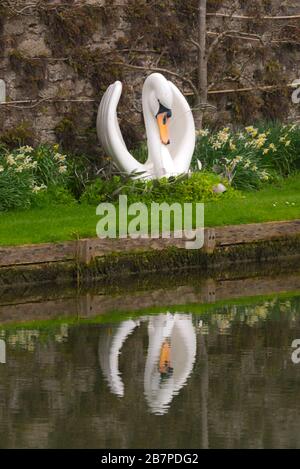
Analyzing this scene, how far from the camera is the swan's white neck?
68.0 ft

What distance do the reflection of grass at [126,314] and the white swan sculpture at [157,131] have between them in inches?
155

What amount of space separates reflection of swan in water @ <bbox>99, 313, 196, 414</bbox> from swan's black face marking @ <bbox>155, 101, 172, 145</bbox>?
518 cm

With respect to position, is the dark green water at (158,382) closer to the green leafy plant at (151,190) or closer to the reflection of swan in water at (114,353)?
the reflection of swan in water at (114,353)

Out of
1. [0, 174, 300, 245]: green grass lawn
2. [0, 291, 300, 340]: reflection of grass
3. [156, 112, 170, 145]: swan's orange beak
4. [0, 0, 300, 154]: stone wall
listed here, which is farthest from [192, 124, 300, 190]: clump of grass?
[0, 291, 300, 340]: reflection of grass

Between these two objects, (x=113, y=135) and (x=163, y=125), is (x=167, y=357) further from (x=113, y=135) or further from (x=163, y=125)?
(x=163, y=125)

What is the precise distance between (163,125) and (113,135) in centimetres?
79

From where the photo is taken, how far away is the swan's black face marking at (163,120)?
68.4 feet

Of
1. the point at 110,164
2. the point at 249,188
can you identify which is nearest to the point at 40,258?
the point at 110,164

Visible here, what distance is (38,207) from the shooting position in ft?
66.1

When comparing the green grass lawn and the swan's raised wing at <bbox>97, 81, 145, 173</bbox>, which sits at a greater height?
the swan's raised wing at <bbox>97, 81, 145, 173</bbox>

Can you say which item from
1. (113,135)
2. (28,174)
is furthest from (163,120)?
(28,174)

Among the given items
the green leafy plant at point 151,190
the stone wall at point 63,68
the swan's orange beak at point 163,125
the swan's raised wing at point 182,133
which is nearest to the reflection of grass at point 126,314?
the green leafy plant at point 151,190

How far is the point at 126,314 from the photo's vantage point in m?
16.2

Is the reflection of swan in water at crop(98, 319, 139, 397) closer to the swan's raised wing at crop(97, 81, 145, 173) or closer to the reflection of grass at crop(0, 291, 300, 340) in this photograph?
the reflection of grass at crop(0, 291, 300, 340)
